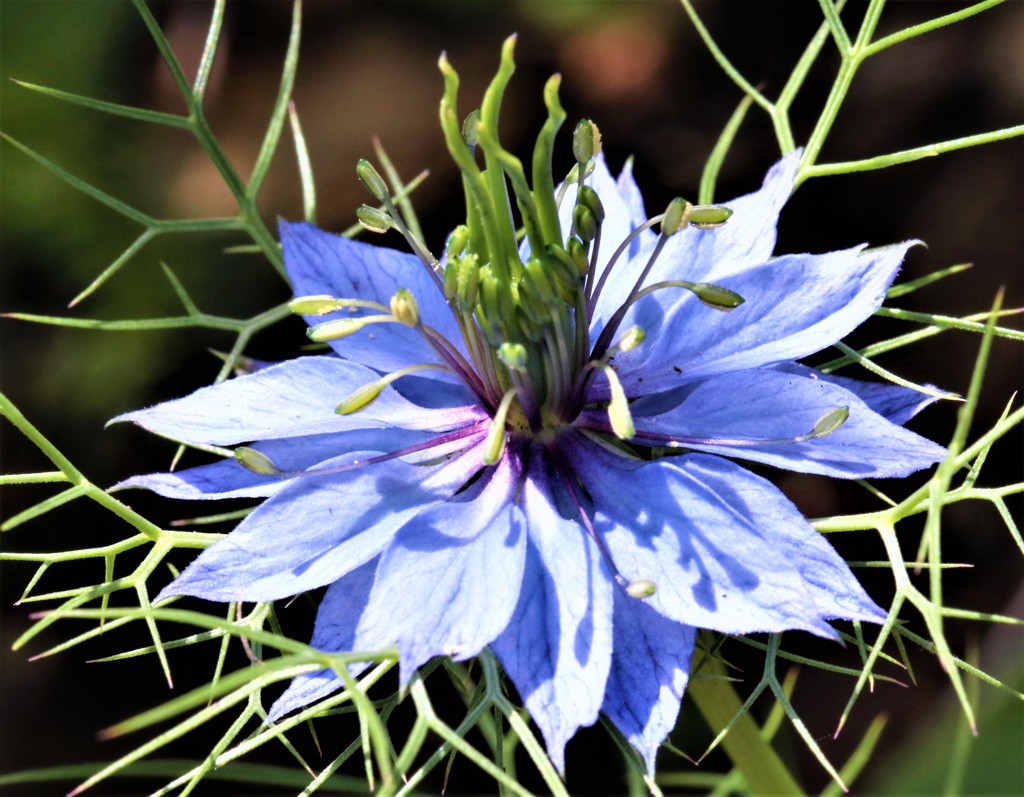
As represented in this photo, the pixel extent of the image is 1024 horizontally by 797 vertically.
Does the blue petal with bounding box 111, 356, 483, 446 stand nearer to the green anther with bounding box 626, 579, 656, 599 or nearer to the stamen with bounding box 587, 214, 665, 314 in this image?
the stamen with bounding box 587, 214, 665, 314

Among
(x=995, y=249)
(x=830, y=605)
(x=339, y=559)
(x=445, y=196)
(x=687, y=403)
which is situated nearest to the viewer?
(x=830, y=605)

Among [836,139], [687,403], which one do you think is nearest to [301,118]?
[836,139]

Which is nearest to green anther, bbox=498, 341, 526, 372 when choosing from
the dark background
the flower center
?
the flower center

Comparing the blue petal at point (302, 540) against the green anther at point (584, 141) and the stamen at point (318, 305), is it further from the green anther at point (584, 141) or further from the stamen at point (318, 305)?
the green anther at point (584, 141)

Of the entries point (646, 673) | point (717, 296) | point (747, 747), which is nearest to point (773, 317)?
point (717, 296)

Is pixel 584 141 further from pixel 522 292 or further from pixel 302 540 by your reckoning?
pixel 302 540

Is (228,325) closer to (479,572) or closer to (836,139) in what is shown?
(479,572)
